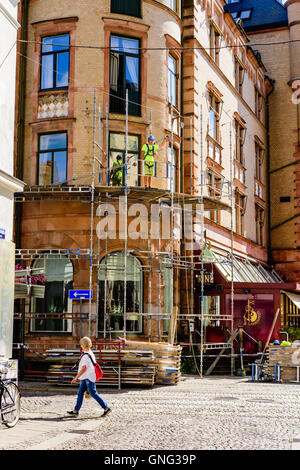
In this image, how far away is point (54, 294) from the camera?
21.9 m

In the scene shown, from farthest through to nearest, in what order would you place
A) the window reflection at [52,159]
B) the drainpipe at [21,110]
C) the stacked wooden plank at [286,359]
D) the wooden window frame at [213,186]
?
the wooden window frame at [213,186]
the window reflection at [52,159]
the drainpipe at [21,110]
the stacked wooden plank at [286,359]

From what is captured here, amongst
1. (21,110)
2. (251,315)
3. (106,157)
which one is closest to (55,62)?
(21,110)

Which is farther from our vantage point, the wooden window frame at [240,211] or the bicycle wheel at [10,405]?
the wooden window frame at [240,211]

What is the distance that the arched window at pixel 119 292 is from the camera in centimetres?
2173

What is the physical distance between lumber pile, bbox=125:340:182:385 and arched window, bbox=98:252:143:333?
3185 millimetres

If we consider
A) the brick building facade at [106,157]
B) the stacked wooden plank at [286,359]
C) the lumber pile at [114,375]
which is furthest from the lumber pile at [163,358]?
the stacked wooden plank at [286,359]

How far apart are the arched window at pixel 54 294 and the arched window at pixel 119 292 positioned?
1085mm

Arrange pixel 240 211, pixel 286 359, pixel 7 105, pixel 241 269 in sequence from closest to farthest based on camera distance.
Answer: pixel 7 105 < pixel 286 359 < pixel 241 269 < pixel 240 211

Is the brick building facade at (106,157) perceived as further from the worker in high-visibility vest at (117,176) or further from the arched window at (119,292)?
the worker in high-visibility vest at (117,176)

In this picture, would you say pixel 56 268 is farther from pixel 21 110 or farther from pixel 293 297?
pixel 293 297

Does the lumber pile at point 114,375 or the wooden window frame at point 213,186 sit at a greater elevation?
the wooden window frame at point 213,186

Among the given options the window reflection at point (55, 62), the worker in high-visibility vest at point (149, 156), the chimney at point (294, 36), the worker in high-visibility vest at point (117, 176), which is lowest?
the worker in high-visibility vest at point (117, 176)

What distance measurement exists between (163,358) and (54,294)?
17.1 ft

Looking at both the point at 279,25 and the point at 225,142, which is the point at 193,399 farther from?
the point at 279,25
